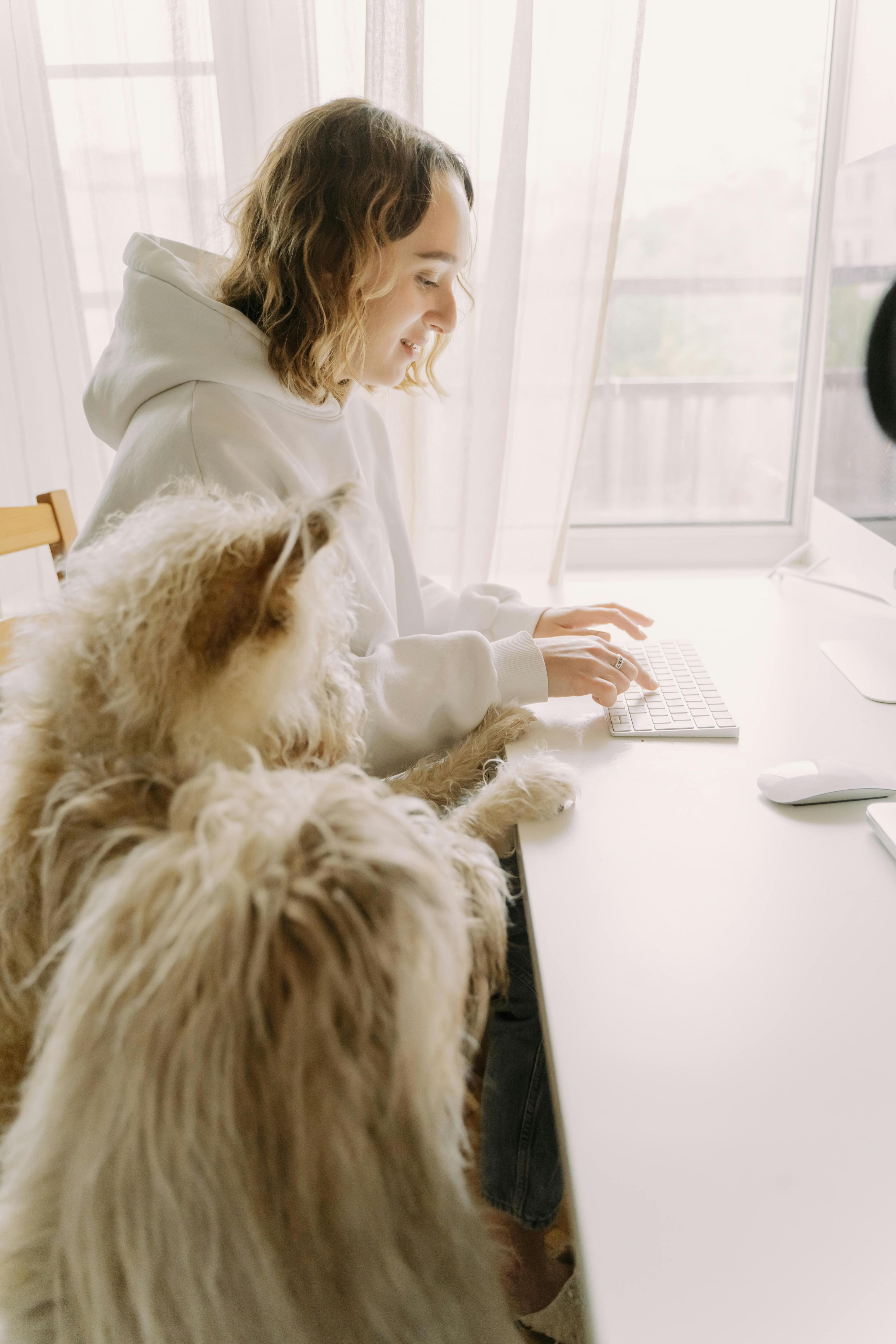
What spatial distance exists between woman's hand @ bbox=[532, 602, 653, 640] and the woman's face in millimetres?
421

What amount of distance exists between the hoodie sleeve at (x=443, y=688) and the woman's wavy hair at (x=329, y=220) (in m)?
0.39

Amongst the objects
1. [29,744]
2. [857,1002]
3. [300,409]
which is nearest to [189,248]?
[300,409]

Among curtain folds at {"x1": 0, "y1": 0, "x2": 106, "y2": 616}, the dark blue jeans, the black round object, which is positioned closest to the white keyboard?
the dark blue jeans

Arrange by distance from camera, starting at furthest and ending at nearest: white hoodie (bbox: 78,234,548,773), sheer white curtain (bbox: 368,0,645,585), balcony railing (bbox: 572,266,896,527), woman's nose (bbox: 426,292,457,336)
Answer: balcony railing (bbox: 572,266,896,527), sheer white curtain (bbox: 368,0,645,585), woman's nose (bbox: 426,292,457,336), white hoodie (bbox: 78,234,548,773)

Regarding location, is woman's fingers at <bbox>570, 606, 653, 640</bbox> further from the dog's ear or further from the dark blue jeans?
the dog's ear

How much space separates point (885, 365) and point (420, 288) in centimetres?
64

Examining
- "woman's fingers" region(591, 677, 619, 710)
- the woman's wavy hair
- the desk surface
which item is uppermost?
the woman's wavy hair

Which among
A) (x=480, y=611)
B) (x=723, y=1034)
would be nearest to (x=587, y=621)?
(x=480, y=611)

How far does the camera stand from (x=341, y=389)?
1.24 metres

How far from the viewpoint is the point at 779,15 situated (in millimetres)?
1816

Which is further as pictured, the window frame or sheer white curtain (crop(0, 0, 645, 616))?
the window frame

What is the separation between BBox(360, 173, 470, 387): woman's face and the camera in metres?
1.14

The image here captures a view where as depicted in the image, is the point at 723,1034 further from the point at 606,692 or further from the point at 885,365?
the point at 885,365

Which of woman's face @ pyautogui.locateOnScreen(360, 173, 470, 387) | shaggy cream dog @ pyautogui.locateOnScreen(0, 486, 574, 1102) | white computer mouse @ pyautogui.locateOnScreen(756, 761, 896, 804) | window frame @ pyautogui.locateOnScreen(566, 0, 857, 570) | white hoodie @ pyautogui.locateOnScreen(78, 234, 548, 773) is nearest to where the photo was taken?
shaggy cream dog @ pyautogui.locateOnScreen(0, 486, 574, 1102)
